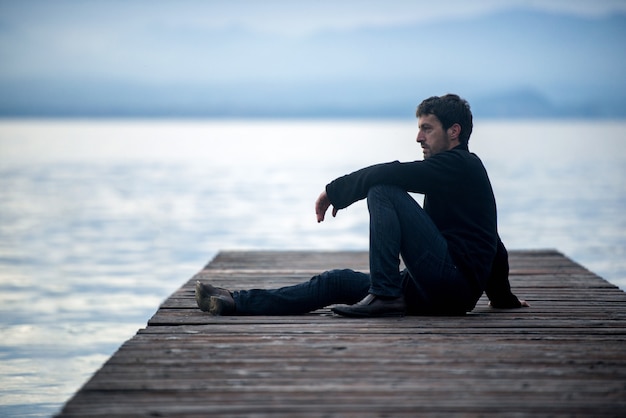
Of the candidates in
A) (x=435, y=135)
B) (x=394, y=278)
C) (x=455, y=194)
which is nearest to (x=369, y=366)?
(x=394, y=278)

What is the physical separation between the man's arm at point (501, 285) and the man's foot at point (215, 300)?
1.35 metres

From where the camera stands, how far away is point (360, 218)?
55.3 feet

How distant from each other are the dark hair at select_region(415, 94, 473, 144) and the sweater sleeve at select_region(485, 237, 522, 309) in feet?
2.08

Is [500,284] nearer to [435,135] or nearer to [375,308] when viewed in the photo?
[375,308]

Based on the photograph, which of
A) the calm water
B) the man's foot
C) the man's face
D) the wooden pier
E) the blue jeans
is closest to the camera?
the wooden pier

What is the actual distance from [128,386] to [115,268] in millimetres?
7879

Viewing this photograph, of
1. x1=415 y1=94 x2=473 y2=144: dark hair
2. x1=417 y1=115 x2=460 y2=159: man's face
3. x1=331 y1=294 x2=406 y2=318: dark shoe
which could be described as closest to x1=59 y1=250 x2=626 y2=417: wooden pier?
x1=331 y1=294 x2=406 y2=318: dark shoe

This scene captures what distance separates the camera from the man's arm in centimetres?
430

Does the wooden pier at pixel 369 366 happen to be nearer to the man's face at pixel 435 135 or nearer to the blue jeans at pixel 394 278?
the blue jeans at pixel 394 278

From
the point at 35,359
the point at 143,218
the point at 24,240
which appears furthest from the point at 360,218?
the point at 35,359

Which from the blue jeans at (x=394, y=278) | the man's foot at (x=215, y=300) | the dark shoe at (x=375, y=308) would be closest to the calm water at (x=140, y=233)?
the man's foot at (x=215, y=300)

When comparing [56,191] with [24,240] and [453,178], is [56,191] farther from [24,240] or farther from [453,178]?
[453,178]

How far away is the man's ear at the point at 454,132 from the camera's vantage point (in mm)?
4141

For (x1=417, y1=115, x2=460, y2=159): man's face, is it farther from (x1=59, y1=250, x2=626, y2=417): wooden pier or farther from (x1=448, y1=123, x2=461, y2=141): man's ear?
(x1=59, y1=250, x2=626, y2=417): wooden pier
